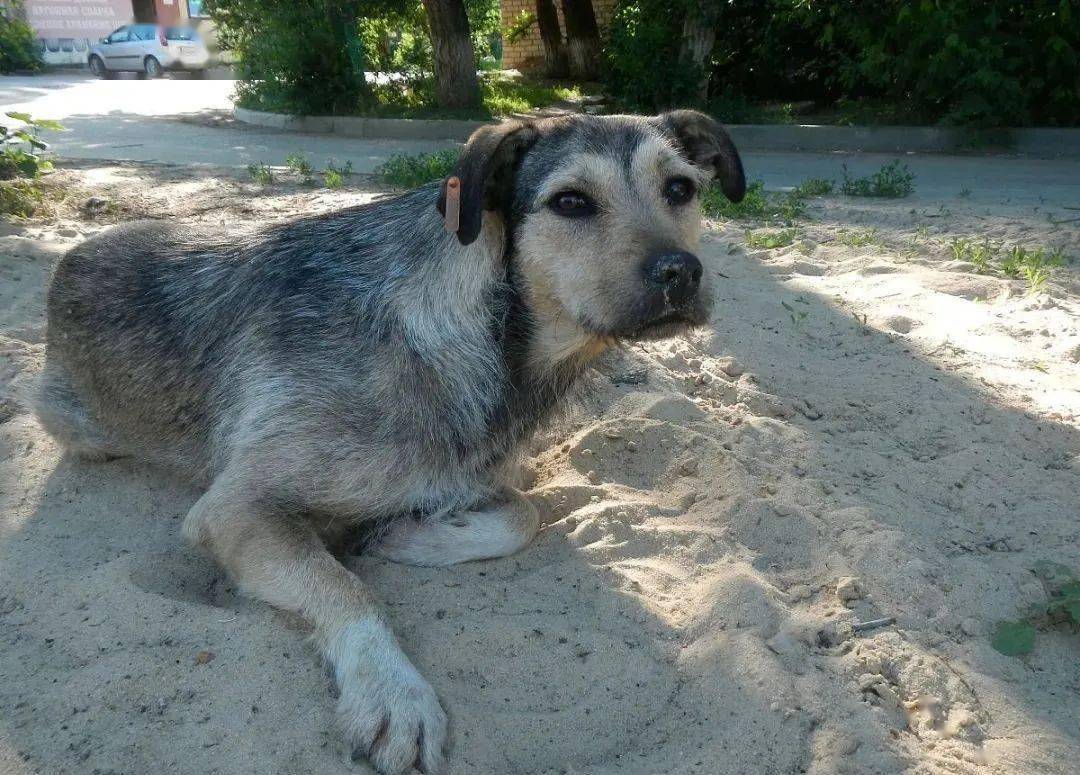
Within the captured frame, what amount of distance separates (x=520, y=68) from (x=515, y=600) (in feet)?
88.9

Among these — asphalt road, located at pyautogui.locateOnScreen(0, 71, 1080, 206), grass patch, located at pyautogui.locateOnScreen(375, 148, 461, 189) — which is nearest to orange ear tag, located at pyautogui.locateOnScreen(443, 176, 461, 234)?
grass patch, located at pyautogui.locateOnScreen(375, 148, 461, 189)

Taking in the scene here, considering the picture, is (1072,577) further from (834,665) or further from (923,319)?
(923,319)

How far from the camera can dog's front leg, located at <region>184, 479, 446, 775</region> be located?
8.17 feet

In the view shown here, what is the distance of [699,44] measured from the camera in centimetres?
1588

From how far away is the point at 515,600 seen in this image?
123 inches

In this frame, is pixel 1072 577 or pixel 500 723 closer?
pixel 500 723

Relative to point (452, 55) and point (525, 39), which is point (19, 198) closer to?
point (452, 55)

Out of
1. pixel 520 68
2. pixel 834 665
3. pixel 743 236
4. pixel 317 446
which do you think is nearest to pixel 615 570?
pixel 834 665

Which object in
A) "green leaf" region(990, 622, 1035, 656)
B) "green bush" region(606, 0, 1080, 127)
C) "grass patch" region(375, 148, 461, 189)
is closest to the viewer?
"green leaf" region(990, 622, 1035, 656)

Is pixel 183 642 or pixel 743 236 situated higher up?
pixel 743 236

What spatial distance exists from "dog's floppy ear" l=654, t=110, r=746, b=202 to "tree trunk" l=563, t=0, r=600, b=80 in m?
21.1

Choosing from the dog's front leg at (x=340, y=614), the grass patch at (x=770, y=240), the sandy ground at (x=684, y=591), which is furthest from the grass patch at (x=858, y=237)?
the dog's front leg at (x=340, y=614)

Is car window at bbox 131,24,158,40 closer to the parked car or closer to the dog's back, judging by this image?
the parked car

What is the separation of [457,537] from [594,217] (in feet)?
4.19
